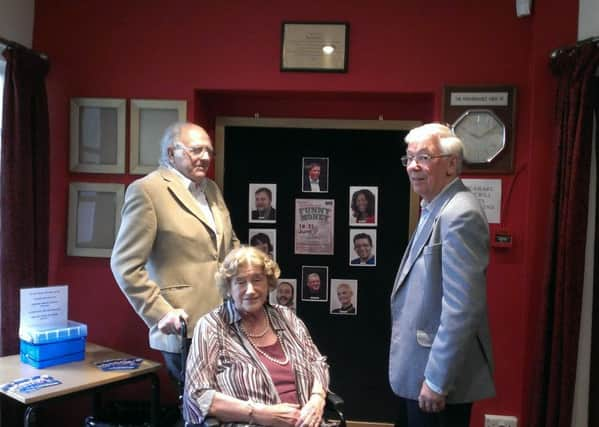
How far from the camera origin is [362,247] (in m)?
2.95

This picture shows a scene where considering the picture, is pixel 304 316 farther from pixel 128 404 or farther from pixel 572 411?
pixel 572 411

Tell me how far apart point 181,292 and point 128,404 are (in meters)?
0.81

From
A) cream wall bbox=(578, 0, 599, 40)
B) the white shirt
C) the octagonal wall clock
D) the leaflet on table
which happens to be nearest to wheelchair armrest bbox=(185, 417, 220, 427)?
the white shirt

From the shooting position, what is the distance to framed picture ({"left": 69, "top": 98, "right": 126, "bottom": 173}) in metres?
2.72

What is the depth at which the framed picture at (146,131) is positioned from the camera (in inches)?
106

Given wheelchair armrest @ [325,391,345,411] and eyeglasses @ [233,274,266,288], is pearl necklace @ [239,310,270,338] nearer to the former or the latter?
eyeglasses @ [233,274,266,288]

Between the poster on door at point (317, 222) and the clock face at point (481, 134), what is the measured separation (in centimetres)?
78

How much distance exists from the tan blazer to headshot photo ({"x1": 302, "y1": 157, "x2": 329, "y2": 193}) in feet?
2.82

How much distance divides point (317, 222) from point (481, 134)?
3.17 feet

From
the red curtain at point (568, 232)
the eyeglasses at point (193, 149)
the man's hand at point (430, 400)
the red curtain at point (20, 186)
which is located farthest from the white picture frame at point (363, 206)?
the red curtain at point (20, 186)

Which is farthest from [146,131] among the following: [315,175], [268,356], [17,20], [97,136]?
[268,356]

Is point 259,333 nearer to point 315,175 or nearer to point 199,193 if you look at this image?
point 199,193

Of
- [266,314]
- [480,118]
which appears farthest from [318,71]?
[266,314]

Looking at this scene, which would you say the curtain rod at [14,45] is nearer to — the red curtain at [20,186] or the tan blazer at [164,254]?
the red curtain at [20,186]
